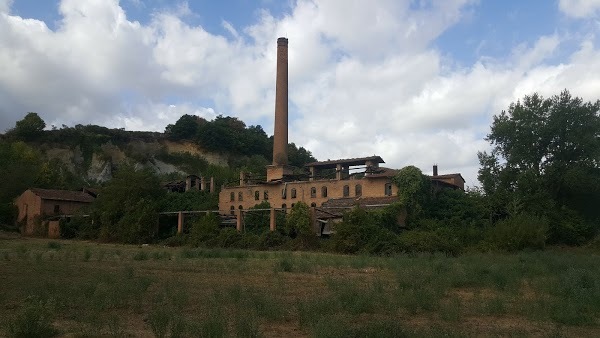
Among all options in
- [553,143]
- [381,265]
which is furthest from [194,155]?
[381,265]

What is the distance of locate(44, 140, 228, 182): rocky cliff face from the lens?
258 feet

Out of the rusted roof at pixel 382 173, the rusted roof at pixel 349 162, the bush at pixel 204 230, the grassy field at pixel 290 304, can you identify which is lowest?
the grassy field at pixel 290 304

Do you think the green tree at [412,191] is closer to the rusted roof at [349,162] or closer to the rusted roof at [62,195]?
the rusted roof at [349,162]

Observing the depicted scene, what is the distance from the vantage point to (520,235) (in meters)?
34.0

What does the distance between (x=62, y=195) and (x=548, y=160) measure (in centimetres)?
4780

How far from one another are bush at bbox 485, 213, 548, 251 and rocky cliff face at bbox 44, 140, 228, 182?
55967mm

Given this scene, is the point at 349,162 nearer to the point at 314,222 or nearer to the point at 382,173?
the point at 382,173

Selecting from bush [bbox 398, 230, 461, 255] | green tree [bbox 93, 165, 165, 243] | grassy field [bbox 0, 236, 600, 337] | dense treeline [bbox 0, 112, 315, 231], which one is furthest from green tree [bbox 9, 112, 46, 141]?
grassy field [bbox 0, 236, 600, 337]

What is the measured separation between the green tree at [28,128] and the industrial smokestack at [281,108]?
41.3 meters

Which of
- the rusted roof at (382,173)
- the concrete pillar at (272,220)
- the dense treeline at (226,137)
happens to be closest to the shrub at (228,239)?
the concrete pillar at (272,220)

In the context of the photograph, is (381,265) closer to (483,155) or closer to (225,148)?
(483,155)

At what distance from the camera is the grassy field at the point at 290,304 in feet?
28.6

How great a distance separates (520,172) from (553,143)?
3683 millimetres

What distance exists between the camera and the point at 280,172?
56.9 m
